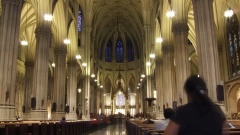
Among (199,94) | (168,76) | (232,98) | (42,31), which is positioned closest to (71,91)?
(42,31)

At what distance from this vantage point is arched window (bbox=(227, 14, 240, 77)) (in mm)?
25062

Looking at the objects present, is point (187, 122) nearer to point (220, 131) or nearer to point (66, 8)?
point (220, 131)

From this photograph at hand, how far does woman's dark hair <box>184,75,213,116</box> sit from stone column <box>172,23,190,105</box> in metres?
16.2

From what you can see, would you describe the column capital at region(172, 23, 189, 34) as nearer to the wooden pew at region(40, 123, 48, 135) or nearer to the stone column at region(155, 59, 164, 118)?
the stone column at region(155, 59, 164, 118)

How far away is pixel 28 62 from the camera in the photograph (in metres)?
32.5

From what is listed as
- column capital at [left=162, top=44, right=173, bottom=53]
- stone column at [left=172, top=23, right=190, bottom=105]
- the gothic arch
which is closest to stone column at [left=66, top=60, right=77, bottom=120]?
column capital at [left=162, top=44, right=173, bottom=53]

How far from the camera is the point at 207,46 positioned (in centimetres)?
1380

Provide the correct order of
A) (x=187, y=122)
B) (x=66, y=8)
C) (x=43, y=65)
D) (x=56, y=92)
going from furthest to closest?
(x=66, y=8) → (x=56, y=92) → (x=43, y=65) → (x=187, y=122)

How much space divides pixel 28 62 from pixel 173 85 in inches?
750

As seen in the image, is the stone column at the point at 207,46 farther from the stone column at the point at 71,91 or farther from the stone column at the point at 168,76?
the stone column at the point at 71,91

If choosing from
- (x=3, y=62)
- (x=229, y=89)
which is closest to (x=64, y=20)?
(x=3, y=62)

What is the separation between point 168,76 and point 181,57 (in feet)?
18.7

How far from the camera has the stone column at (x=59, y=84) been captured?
2427 cm

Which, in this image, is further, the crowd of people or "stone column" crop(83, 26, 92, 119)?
"stone column" crop(83, 26, 92, 119)
